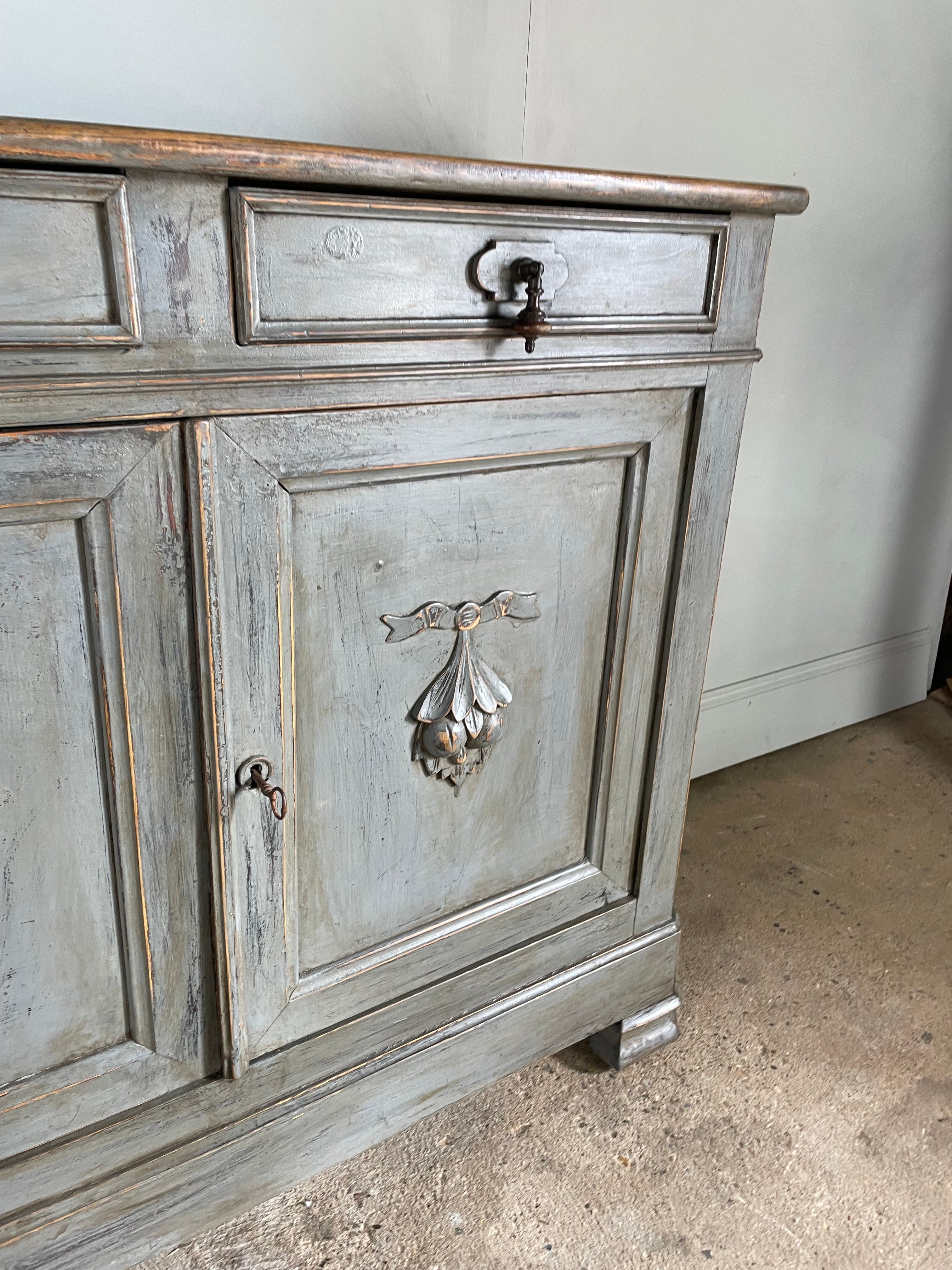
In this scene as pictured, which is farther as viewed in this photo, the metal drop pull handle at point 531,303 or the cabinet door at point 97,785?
the metal drop pull handle at point 531,303

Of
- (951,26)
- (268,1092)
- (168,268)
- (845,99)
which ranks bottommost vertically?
(268,1092)

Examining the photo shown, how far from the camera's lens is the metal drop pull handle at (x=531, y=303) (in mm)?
802

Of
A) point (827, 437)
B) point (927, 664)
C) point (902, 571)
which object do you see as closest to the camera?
point (827, 437)

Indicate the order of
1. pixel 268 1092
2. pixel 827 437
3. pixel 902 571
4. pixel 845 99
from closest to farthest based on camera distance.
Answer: pixel 268 1092 < pixel 845 99 < pixel 827 437 < pixel 902 571

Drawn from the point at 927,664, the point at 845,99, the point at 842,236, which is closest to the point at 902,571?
the point at 927,664

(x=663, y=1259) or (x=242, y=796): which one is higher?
(x=242, y=796)

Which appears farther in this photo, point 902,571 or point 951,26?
point 902,571

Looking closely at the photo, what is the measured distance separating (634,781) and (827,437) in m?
1.08

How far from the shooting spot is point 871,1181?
115 cm

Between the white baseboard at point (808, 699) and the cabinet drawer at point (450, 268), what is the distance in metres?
1.16

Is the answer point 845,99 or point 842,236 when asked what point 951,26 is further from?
point 842,236

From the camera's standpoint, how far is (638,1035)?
1.29m

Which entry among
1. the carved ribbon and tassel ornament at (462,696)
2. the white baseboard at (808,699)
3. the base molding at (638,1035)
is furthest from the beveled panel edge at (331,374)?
the white baseboard at (808,699)

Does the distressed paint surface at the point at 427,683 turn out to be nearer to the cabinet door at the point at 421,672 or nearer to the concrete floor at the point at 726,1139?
the cabinet door at the point at 421,672
